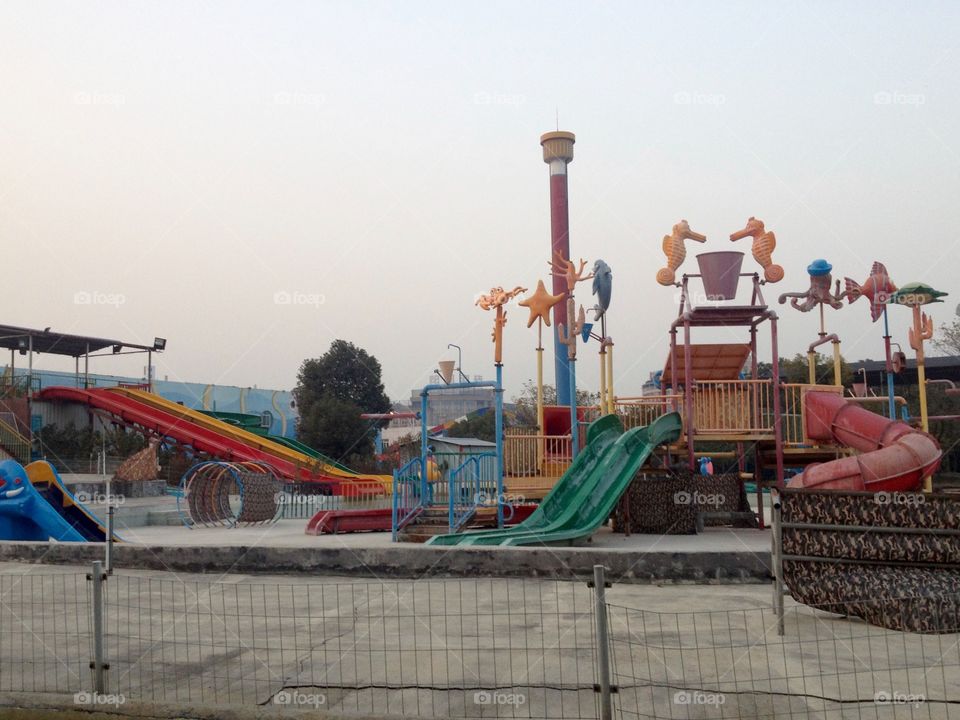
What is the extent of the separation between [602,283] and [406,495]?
5898 millimetres

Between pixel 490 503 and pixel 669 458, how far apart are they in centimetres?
327

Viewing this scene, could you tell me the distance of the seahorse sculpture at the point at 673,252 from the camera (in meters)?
15.9

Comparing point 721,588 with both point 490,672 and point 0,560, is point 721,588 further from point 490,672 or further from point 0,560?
point 0,560

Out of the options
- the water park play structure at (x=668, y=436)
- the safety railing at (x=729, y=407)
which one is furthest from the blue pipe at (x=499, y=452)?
the safety railing at (x=729, y=407)

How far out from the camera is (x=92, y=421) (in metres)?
35.7

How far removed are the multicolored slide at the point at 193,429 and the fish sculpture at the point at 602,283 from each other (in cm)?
1589

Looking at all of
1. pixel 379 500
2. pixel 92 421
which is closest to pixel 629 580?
pixel 379 500

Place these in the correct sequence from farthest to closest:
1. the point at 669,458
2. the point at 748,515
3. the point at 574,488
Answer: the point at 748,515
the point at 669,458
the point at 574,488

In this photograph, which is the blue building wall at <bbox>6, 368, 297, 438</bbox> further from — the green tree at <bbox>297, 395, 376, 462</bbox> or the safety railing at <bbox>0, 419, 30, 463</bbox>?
the safety railing at <bbox>0, 419, 30, 463</bbox>

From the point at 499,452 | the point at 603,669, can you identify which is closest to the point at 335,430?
the point at 499,452

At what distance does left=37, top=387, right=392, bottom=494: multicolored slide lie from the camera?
32219 millimetres

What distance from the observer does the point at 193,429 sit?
113 ft

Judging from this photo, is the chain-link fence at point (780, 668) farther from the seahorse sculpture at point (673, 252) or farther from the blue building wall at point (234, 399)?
the blue building wall at point (234, 399)

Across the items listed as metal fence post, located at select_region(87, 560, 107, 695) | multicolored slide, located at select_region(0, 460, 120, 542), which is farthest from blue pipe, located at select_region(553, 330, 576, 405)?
metal fence post, located at select_region(87, 560, 107, 695)
